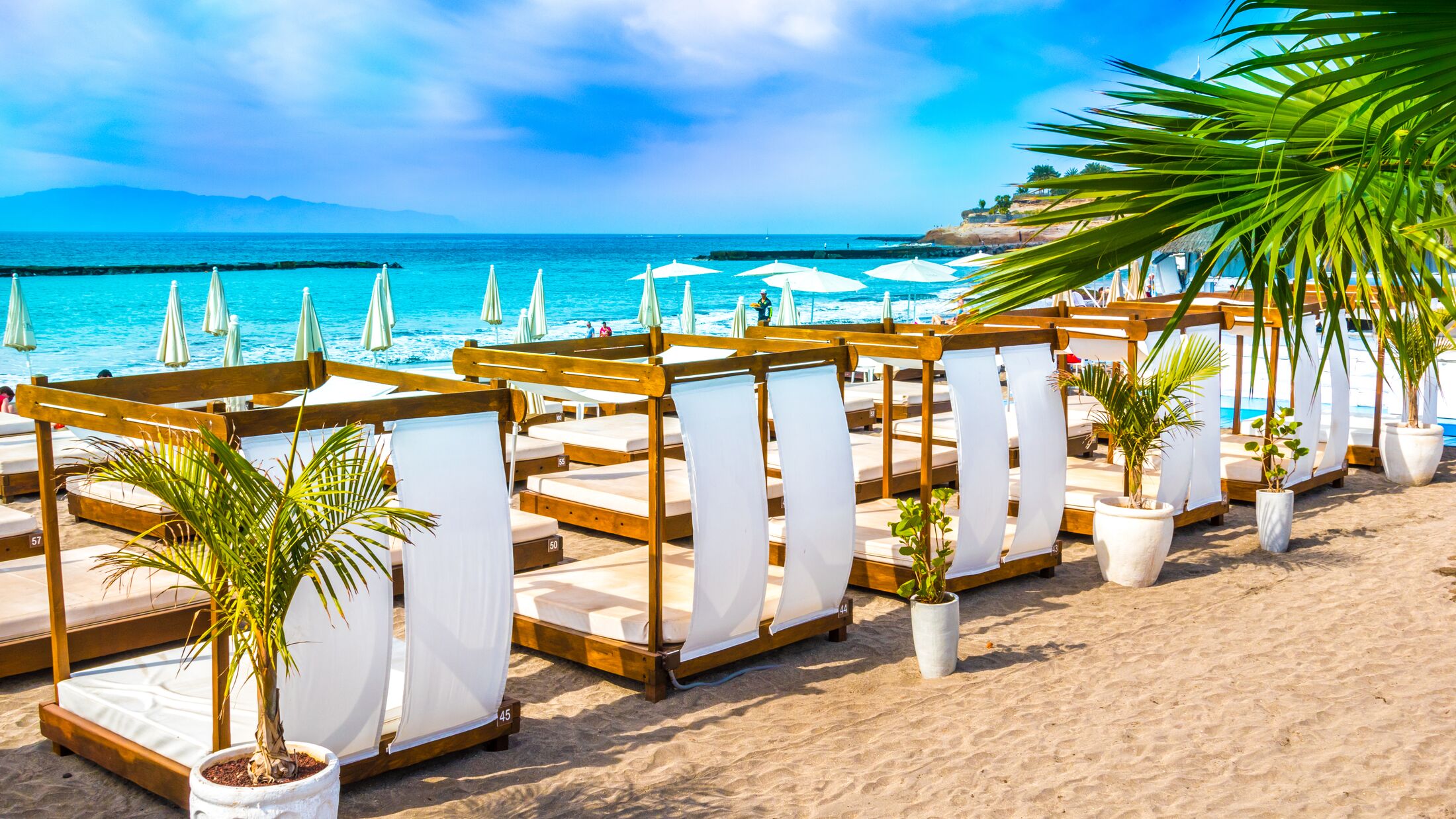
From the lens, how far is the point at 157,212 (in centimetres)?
11194

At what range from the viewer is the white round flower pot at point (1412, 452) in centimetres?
1020

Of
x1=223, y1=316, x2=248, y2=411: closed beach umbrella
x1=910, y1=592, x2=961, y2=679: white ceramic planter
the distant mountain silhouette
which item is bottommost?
x1=910, y1=592, x2=961, y2=679: white ceramic planter

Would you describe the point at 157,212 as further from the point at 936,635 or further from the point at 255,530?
the point at 255,530

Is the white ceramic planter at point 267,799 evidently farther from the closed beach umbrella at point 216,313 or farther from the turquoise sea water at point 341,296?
the turquoise sea water at point 341,296

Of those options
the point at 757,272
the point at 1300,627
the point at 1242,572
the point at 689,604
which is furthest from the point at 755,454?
the point at 757,272

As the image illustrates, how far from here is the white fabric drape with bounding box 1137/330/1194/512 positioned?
786cm

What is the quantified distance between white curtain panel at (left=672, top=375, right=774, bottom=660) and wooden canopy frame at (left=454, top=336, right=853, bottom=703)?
0.07 meters

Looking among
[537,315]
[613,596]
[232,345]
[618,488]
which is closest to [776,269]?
[537,315]

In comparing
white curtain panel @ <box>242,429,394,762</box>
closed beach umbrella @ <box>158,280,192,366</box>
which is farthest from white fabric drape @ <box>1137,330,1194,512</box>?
closed beach umbrella @ <box>158,280,192,366</box>

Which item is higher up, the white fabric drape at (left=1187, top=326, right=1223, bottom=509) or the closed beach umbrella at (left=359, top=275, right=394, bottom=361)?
the closed beach umbrella at (left=359, top=275, right=394, bottom=361)

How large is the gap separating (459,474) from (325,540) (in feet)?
3.09

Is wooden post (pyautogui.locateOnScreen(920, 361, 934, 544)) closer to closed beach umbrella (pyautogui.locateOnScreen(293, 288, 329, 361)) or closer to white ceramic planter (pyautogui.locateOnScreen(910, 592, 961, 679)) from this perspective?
white ceramic planter (pyautogui.locateOnScreen(910, 592, 961, 679))

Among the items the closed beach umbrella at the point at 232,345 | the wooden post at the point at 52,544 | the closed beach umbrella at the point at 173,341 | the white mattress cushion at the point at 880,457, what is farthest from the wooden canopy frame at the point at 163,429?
the closed beach umbrella at the point at 173,341

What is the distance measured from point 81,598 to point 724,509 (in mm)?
3019
